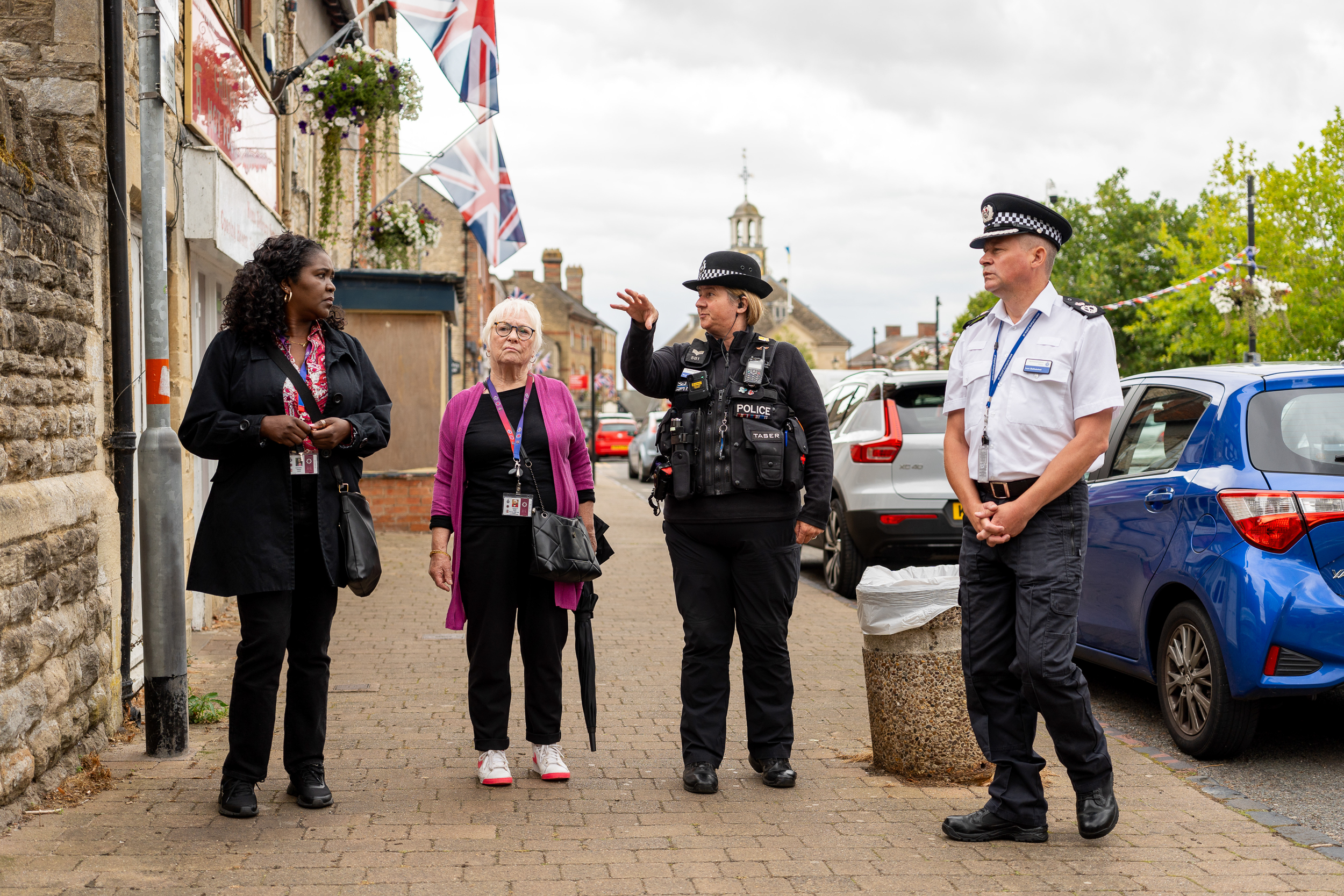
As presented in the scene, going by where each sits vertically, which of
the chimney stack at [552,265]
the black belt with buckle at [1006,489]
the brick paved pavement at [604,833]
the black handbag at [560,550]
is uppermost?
the chimney stack at [552,265]

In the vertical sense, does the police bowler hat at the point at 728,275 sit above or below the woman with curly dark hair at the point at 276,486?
above

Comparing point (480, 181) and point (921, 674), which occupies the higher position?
point (480, 181)

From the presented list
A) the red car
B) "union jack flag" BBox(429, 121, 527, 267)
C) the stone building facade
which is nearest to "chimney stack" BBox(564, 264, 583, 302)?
the stone building facade

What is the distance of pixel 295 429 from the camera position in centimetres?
443

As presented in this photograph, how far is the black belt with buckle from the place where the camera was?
14.1 ft

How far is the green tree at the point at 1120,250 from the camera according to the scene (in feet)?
163

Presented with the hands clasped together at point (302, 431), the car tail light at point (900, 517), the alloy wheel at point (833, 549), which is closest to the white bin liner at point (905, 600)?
the hands clasped together at point (302, 431)

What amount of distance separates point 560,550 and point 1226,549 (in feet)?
8.74

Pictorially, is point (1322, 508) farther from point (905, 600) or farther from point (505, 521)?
point (505, 521)

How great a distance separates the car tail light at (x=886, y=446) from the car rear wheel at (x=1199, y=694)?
420cm

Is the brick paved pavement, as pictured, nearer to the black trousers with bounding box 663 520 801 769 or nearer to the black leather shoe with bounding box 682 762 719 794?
the black leather shoe with bounding box 682 762 719 794

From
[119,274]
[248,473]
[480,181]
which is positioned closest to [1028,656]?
[248,473]

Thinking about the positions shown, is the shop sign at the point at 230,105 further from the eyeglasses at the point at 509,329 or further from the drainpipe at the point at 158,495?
the eyeglasses at the point at 509,329

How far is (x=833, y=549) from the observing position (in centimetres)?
1095
